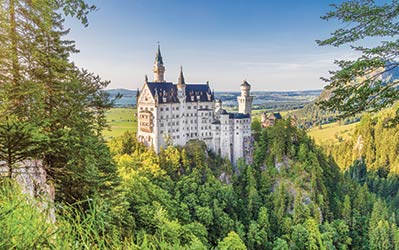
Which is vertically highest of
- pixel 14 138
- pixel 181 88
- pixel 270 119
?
pixel 181 88

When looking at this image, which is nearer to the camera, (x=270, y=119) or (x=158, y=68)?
(x=158, y=68)

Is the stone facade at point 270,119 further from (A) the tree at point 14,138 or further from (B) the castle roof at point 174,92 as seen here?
(A) the tree at point 14,138

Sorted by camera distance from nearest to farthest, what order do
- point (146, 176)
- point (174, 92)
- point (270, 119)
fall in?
point (146, 176) → point (174, 92) → point (270, 119)

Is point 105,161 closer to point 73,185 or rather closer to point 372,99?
point 73,185

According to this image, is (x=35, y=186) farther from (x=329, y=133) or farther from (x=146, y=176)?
(x=329, y=133)

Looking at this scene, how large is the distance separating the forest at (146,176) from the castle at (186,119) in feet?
7.62

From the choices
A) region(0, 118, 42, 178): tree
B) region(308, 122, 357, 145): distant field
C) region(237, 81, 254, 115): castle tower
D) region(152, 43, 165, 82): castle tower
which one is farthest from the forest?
region(308, 122, 357, 145): distant field

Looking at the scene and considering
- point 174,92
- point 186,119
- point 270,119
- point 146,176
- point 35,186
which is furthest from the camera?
point 270,119

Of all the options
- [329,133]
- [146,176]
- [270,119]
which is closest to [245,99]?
[270,119]

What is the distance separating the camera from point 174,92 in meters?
60.8

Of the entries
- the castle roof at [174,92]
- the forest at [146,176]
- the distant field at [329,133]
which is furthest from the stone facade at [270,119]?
the distant field at [329,133]

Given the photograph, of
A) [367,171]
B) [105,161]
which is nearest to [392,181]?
[367,171]

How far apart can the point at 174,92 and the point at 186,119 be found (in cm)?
580

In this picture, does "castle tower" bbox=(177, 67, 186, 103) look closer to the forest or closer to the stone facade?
the forest
